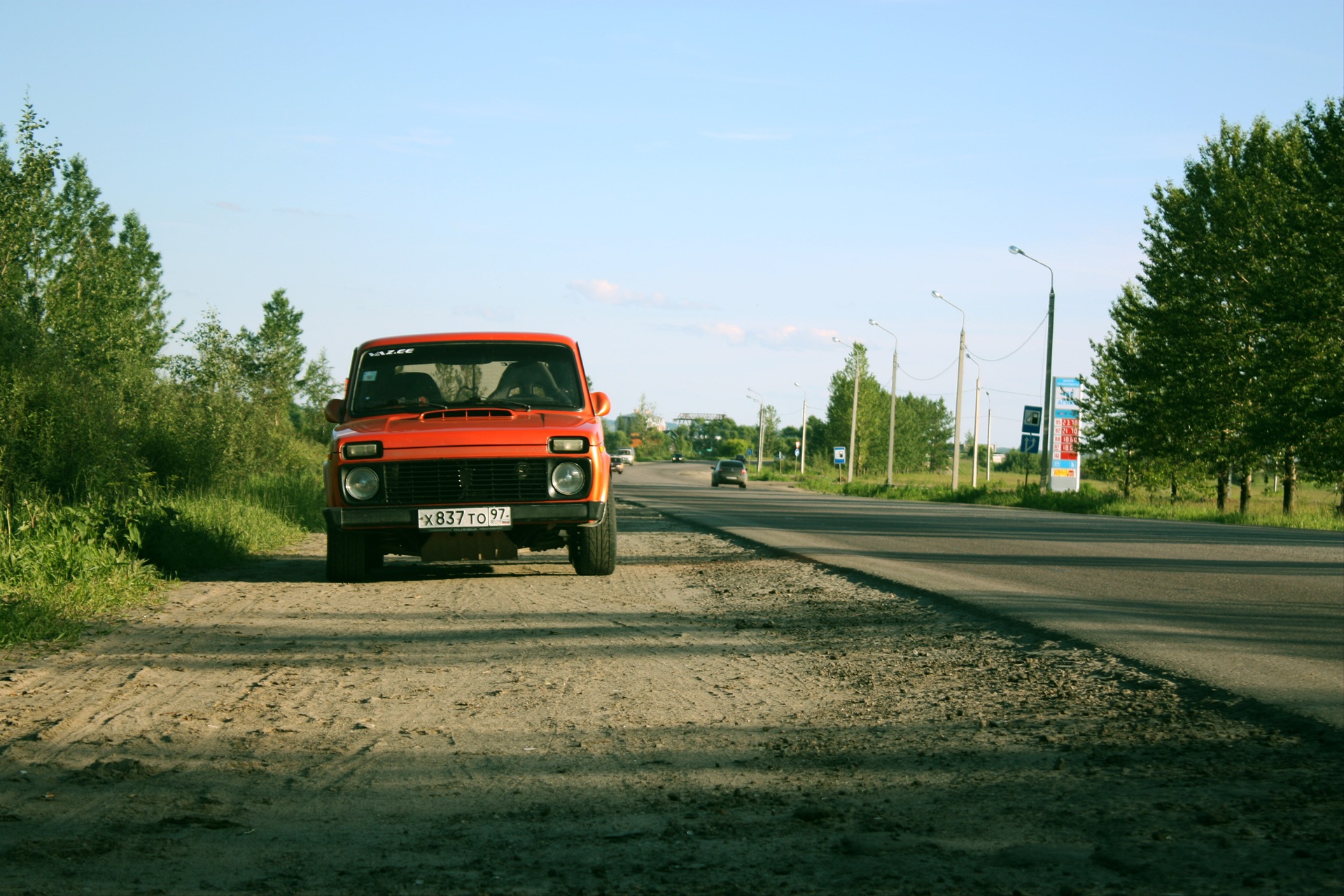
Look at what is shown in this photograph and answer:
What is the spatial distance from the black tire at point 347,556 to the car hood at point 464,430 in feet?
3.06

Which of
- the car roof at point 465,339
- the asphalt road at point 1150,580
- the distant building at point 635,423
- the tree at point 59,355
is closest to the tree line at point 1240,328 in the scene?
the asphalt road at point 1150,580

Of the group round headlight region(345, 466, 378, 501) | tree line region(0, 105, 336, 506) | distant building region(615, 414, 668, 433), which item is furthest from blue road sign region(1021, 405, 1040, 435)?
distant building region(615, 414, 668, 433)

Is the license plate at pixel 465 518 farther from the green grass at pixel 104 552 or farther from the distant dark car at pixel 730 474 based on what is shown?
the distant dark car at pixel 730 474

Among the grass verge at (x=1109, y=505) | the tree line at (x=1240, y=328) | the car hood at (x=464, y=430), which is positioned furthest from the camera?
the tree line at (x=1240, y=328)

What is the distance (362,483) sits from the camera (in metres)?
8.48

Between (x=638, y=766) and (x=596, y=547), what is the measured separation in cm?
543

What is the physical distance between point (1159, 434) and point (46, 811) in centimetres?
4053

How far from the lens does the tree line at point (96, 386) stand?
14.3 m

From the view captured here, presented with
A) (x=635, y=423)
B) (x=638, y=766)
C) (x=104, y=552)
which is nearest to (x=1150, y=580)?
(x=638, y=766)

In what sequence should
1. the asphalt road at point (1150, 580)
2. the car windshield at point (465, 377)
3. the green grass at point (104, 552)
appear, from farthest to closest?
1. the car windshield at point (465, 377)
2. the green grass at point (104, 552)
3. the asphalt road at point (1150, 580)

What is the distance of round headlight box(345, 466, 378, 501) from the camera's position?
8461 mm

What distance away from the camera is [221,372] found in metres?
22.9

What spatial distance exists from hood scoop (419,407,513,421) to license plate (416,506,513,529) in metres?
0.98

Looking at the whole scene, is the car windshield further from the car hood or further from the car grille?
the car grille
